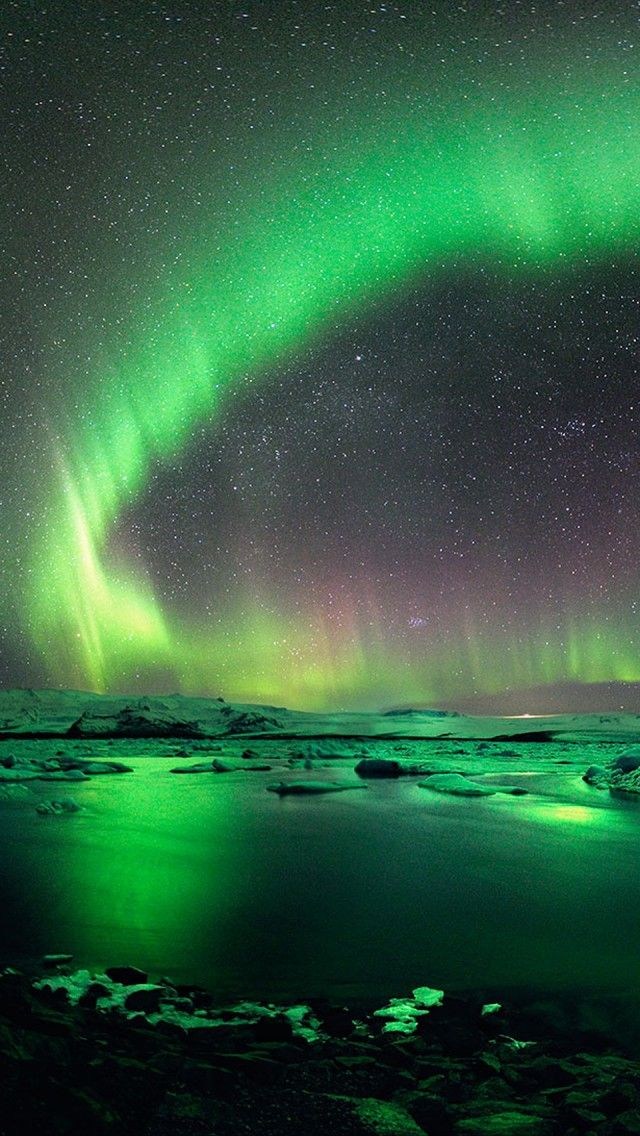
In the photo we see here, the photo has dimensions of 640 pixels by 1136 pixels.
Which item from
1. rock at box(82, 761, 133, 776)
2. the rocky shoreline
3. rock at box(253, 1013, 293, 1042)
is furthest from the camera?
rock at box(82, 761, 133, 776)

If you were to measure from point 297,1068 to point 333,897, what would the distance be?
116 inches

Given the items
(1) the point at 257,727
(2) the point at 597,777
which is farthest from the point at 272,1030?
(1) the point at 257,727

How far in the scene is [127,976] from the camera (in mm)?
3480

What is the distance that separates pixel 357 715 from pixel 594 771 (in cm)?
7203

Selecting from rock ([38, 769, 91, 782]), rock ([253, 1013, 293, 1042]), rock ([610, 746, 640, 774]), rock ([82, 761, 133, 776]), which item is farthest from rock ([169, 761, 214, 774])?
rock ([253, 1013, 293, 1042])

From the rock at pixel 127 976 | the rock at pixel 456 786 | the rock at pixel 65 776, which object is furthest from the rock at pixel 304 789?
the rock at pixel 127 976

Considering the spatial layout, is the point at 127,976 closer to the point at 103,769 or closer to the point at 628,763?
the point at 628,763

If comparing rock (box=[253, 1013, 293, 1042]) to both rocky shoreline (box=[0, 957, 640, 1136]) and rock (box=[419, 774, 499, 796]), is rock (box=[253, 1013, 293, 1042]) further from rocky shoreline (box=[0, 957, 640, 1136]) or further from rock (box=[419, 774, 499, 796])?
rock (box=[419, 774, 499, 796])

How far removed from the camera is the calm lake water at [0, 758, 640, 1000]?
3752 mm

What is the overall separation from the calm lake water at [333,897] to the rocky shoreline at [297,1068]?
16.7 inches

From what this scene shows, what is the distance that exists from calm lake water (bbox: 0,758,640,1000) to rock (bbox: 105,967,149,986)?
0.14 meters

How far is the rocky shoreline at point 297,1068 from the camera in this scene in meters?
2.05

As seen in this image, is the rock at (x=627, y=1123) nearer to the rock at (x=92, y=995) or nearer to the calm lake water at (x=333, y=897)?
the calm lake water at (x=333, y=897)

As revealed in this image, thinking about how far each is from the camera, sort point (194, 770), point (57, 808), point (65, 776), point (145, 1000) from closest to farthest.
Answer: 1. point (145, 1000)
2. point (57, 808)
3. point (65, 776)
4. point (194, 770)
